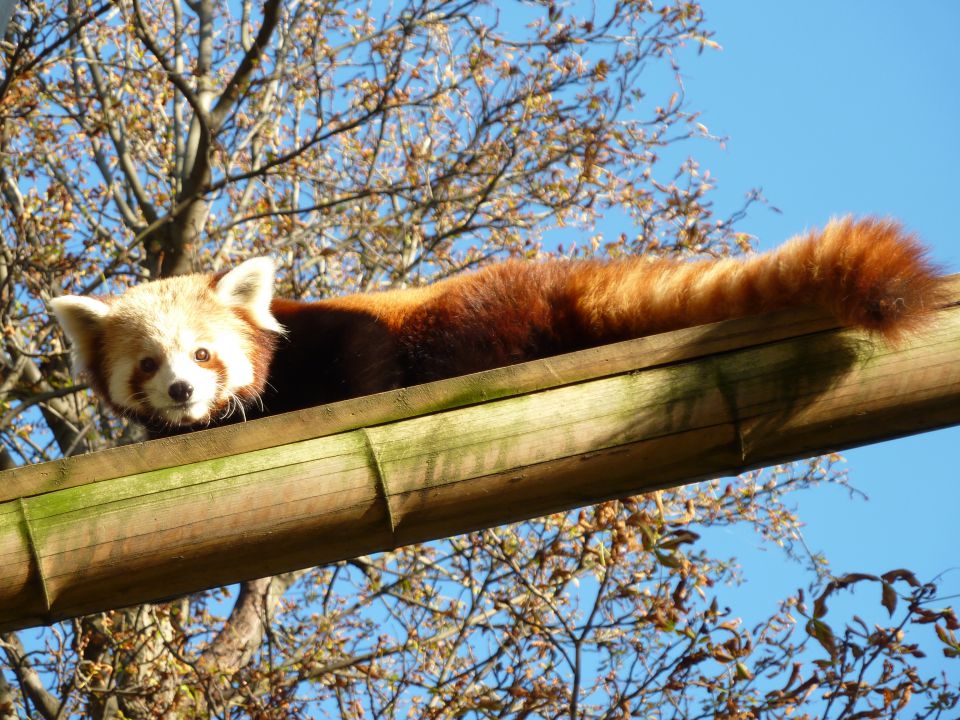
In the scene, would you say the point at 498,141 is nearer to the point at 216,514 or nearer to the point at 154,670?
the point at 154,670

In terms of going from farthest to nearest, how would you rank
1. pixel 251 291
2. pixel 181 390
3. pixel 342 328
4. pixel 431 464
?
1. pixel 251 291
2. pixel 342 328
3. pixel 181 390
4. pixel 431 464

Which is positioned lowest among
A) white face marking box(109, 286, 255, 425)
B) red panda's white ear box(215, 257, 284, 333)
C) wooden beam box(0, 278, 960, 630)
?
wooden beam box(0, 278, 960, 630)

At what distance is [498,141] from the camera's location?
22.8 feet

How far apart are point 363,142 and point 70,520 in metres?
6.69

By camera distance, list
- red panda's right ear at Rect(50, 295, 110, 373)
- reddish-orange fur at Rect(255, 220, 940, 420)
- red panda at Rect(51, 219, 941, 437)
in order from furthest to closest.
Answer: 1. red panda's right ear at Rect(50, 295, 110, 373)
2. red panda at Rect(51, 219, 941, 437)
3. reddish-orange fur at Rect(255, 220, 940, 420)

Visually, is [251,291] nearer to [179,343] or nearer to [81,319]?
[179,343]

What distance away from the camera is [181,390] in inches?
124

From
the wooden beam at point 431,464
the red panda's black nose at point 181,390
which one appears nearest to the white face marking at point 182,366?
the red panda's black nose at point 181,390

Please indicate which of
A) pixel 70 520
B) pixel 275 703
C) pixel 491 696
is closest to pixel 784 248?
pixel 70 520

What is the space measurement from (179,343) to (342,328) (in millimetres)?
552

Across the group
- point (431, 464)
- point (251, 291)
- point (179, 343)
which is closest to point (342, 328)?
point (251, 291)

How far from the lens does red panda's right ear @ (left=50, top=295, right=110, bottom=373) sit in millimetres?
3418

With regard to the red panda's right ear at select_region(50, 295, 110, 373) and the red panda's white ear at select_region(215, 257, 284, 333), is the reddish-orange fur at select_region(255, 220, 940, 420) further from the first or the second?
the red panda's right ear at select_region(50, 295, 110, 373)

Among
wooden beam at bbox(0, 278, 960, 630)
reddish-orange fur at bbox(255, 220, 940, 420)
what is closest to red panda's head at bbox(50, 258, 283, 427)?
reddish-orange fur at bbox(255, 220, 940, 420)
